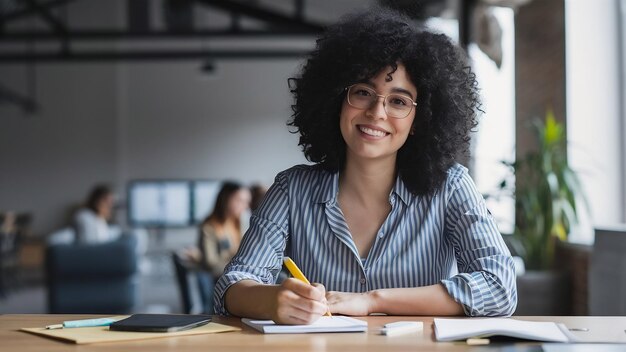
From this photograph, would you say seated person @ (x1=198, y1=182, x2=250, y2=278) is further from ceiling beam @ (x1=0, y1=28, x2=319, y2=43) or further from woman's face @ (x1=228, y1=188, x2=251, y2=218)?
ceiling beam @ (x1=0, y1=28, x2=319, y2=43)

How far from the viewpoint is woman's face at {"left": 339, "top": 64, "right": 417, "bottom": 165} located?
1977mm

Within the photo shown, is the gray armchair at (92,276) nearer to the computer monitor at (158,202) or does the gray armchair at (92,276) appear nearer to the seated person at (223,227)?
the seated person at (223,227)

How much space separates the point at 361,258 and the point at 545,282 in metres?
3.42

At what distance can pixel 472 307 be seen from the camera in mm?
1799

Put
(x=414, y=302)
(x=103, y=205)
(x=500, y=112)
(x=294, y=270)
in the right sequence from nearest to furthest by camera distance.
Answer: (x=294, y=270) → (x=414, y=302) → (x=500, y=112) → (x=103, y=205)

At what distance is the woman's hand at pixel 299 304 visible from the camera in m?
1.58

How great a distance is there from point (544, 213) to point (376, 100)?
3.58 meters

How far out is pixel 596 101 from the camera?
536 centimetres

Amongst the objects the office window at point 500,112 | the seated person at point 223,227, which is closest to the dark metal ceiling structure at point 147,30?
the office window at point 500,112

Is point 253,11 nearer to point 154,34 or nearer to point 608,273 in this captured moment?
point 154,34

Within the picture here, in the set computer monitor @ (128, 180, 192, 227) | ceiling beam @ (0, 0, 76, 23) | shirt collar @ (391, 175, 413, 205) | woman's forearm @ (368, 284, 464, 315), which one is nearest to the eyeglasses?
shirt collar @ (391, 175, 413, 205)

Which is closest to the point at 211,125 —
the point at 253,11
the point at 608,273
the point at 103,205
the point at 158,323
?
the point at 253,11

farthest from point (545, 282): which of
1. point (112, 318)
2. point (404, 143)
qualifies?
point (112, 318)

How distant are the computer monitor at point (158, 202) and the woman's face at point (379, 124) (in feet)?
37.8
